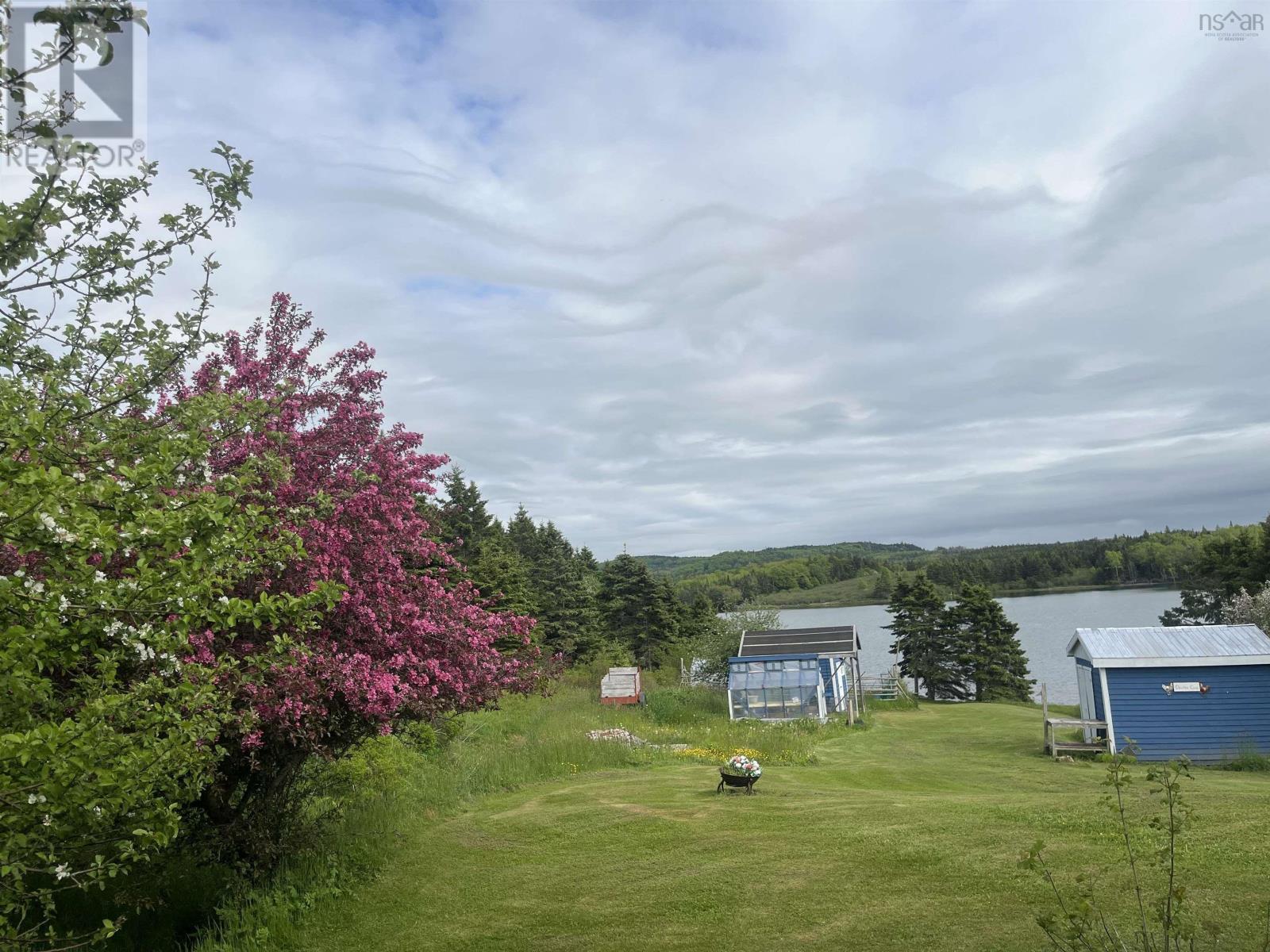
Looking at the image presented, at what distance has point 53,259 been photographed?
5164 millimetres

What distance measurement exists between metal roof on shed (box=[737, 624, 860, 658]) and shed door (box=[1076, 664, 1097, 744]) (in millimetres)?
8679

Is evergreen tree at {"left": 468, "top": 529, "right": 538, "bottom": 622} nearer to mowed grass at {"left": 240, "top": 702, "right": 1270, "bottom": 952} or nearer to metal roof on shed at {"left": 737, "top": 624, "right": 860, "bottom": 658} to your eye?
metal roof on shed at {"left": 737, "top": 624, "right": 860, "bottom": 658}

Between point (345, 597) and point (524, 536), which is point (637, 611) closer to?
point (524, 536)

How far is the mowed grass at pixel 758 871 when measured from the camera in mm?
8266

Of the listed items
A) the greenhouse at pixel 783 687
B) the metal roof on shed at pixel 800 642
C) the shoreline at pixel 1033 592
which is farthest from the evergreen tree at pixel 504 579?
the shoreline at pixel 1033 592

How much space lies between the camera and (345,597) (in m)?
8.78

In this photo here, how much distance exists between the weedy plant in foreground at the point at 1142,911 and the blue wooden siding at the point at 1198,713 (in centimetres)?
1327

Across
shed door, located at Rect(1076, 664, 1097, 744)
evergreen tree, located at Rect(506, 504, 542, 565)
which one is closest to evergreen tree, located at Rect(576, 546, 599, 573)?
evergreen tree, located at Rect(506, 504, 542, 565)

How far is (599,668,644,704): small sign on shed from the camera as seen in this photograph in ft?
110

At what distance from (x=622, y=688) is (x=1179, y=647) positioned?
66.1ft

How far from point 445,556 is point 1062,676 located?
44.9 m

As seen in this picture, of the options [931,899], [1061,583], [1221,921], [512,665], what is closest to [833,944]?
[931,899]

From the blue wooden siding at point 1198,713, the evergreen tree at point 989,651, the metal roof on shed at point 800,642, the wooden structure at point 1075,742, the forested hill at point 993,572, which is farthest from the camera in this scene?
the forested hill at point 993,572

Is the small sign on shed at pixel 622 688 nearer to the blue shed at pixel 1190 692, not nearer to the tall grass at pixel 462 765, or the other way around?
the tall grass at pixel 462 765
